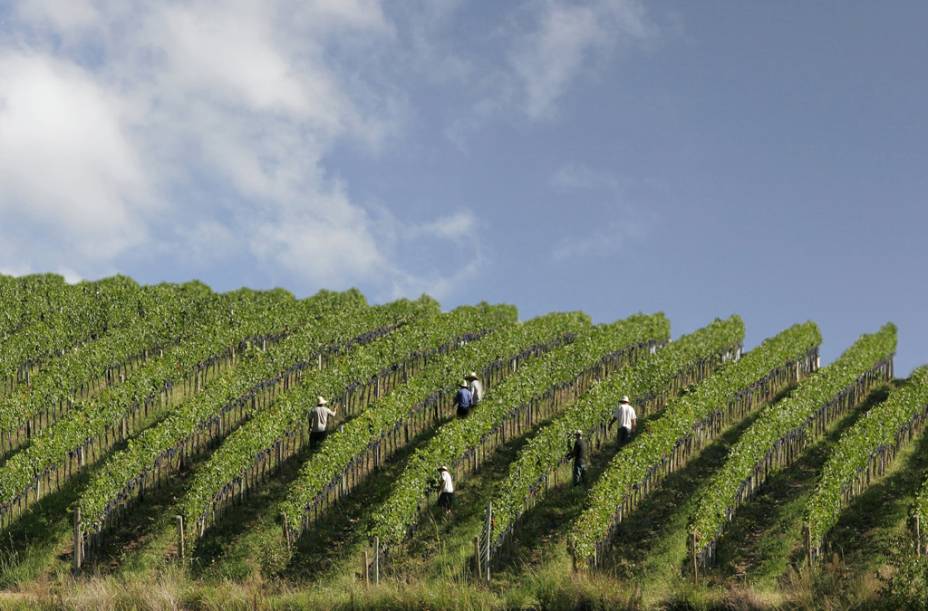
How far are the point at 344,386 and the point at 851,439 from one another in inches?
713

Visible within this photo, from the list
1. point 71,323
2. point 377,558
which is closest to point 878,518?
point 377,558

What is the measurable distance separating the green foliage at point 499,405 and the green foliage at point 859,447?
34.9ft

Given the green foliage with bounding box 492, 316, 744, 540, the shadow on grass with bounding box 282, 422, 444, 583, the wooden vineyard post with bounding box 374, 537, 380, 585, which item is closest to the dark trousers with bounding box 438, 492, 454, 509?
the shadow on grass with bounding box 282, 422, 444, 583

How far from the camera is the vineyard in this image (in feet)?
83.5

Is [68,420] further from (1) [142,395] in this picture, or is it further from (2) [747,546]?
(2) [747,546]

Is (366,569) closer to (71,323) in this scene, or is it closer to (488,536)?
(488,536)

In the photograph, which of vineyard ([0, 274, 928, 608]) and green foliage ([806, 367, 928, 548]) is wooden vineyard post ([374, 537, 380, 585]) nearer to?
vineyard ([0, 274, 928, 608])

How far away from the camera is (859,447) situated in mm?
32250

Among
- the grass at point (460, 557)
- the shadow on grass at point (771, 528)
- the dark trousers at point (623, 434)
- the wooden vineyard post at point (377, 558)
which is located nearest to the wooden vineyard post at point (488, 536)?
the grass at point (460, 557)

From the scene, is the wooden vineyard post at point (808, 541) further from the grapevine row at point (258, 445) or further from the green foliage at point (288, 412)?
the green foliage at point (288, 412)

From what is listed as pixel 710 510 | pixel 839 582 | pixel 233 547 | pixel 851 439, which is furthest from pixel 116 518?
pixel 851 439

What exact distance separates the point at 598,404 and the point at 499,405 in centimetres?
349

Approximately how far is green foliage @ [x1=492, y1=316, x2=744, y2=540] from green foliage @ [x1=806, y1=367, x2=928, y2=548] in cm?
779

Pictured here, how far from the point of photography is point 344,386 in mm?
38781
